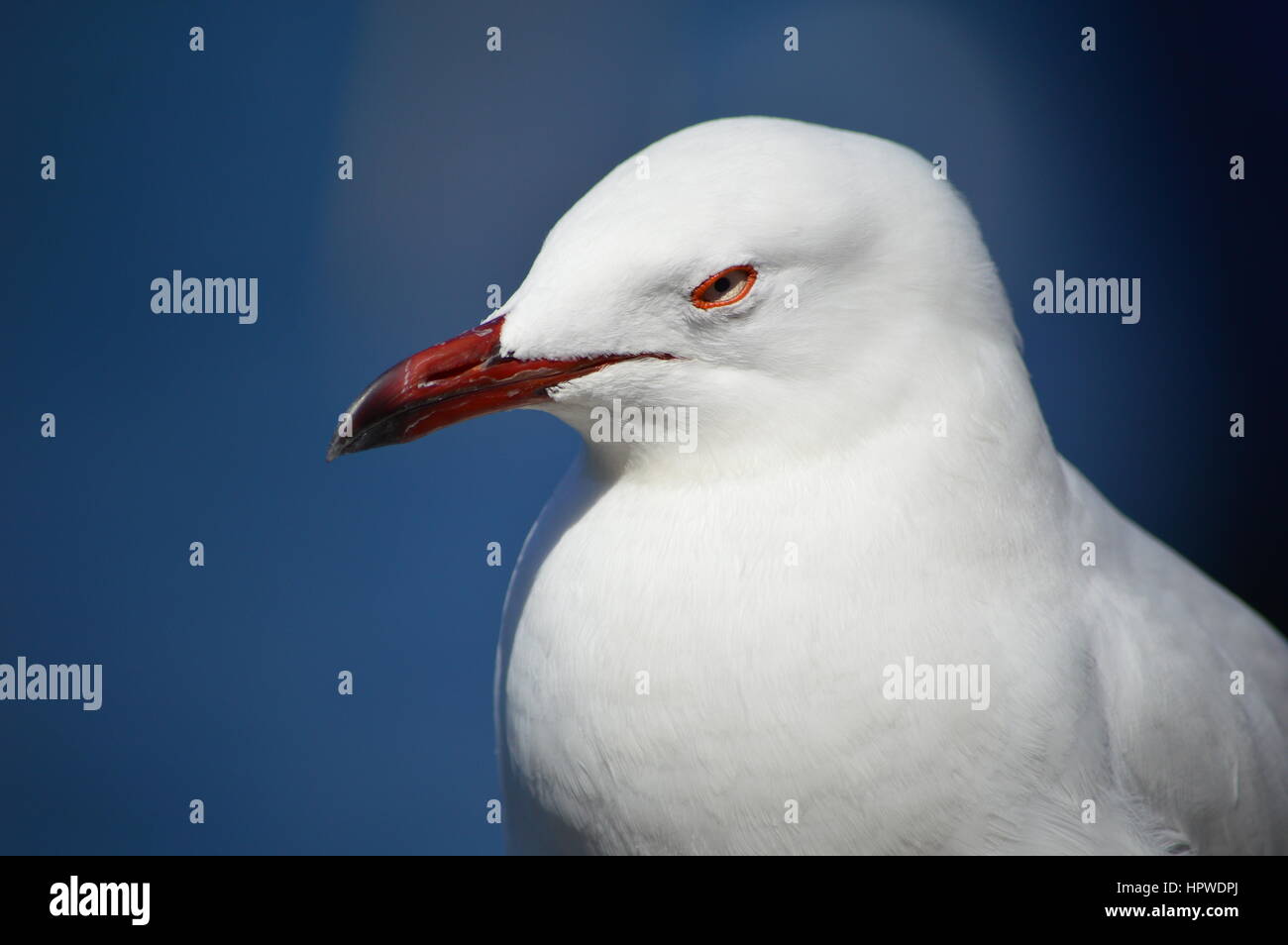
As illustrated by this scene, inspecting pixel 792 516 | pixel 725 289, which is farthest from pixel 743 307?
pixel 792 516

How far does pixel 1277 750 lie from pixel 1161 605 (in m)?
0.22

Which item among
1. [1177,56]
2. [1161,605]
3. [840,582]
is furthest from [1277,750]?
[1177,56]

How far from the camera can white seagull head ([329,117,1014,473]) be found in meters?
0.98

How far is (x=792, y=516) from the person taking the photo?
3.34ft

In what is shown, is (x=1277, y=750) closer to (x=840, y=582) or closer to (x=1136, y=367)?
(x=840, y=582)

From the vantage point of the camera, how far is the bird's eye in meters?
1.00

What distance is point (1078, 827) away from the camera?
1.06 meters

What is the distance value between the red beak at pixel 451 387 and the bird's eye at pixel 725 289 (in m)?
0.08

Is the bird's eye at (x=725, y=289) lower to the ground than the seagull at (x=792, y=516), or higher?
higher

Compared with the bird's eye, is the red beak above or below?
below

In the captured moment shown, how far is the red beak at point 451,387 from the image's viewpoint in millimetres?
1008

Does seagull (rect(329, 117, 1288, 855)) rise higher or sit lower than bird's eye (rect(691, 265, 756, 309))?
lower
